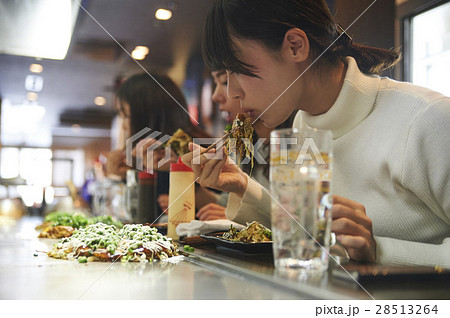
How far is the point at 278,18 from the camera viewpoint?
1.29 meters

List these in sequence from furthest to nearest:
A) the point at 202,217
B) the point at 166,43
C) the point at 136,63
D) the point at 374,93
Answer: the point at 136,63
the point at 166,43
the point at 202,217
the point at 374,93

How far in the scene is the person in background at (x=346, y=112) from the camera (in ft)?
3.46

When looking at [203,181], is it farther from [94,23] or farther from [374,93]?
[94,23]

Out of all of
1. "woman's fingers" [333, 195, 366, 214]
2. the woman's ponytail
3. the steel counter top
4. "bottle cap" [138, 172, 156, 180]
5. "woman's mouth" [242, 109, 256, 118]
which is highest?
the woman's ponytail

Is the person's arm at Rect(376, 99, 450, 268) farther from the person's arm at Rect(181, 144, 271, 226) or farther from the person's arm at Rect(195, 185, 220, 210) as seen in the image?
the person's arm at Rect(195, 185, 220, 210)

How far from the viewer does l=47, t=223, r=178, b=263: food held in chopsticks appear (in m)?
0.96

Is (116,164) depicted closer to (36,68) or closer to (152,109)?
(152,109)

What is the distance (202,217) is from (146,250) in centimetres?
71

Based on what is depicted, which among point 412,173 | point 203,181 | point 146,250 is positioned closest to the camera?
point 146,250

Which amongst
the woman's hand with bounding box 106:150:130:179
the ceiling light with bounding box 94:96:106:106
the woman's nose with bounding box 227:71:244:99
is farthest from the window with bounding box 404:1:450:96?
the ceiling light with bounding box 94:96:106:106

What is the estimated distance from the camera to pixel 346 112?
1243mm

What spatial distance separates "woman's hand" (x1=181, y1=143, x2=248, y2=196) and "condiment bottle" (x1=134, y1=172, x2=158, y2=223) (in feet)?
1.16

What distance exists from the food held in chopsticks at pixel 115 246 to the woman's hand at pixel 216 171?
0.97 ft
